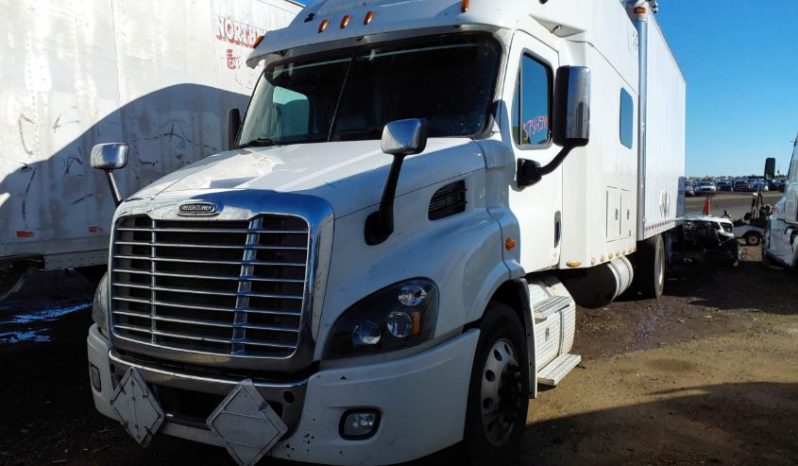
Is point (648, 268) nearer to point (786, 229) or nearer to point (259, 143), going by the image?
point (786, 229)

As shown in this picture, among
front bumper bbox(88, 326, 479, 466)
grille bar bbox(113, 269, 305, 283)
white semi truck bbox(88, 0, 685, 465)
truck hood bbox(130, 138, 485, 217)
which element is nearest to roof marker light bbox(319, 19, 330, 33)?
white semi truck bbox(88, 0, 685, 465)

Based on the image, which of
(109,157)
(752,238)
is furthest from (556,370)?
(752,238)

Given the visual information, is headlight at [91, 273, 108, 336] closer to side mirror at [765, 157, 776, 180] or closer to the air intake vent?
the air intake vent

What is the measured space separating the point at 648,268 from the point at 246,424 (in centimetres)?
747

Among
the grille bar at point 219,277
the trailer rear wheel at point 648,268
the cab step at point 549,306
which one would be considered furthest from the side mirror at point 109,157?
the trailer rear wheel at point 648,268

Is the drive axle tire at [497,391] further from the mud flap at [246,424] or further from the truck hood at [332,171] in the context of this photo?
the mud flap at [246,424]

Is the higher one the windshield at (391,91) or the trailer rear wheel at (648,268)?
the windshield at (391,91)

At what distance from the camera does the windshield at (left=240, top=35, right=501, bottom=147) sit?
12.7ft

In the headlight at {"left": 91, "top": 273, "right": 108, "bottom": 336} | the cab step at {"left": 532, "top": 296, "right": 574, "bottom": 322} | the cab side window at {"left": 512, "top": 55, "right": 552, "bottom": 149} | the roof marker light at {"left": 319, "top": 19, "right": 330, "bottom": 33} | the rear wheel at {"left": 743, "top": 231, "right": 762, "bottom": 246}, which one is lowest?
the rear wheel at {"left": 743, "top": 231, "right": 762, "bottom": 246}

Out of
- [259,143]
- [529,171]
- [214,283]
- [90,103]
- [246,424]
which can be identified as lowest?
[246,424]

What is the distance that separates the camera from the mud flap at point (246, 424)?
2.68m

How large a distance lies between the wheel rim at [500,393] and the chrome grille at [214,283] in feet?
3.87

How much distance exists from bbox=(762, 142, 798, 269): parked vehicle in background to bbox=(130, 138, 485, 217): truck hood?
9.98 m

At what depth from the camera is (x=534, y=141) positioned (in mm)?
4262
